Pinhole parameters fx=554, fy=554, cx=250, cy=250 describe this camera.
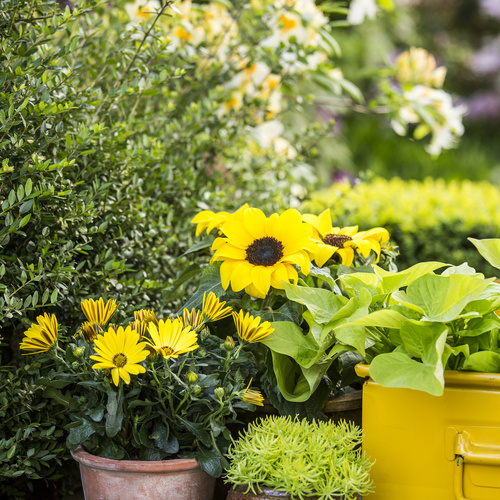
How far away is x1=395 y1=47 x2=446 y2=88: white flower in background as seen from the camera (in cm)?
251

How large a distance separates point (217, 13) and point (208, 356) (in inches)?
75.8

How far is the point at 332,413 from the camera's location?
131cm

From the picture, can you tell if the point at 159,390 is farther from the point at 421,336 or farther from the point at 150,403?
the point at 421,336

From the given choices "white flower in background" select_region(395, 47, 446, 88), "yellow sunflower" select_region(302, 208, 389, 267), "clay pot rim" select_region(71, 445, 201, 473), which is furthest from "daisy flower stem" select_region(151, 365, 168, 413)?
"white flower in background" select_region(395, 47, 446, 88)

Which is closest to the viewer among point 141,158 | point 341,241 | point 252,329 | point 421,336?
point 421,336

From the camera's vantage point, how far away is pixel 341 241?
141 centimetres

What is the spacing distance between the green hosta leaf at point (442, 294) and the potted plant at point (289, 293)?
0.13 m

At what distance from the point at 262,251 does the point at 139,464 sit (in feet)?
1.72

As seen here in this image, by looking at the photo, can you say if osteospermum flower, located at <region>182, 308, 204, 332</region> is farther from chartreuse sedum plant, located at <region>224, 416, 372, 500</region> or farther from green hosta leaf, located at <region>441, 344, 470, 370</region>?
green hosta leaf, located at <region>441, 344, 470, 370</region>

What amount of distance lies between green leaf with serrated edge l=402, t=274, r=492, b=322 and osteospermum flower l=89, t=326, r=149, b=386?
53cm

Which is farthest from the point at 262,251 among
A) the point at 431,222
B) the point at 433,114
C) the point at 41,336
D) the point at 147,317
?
the point at 431,222

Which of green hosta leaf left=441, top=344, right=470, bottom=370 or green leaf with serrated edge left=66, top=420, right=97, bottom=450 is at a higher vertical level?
green hosta leaf left=441, top=344, right=470, bottom=370

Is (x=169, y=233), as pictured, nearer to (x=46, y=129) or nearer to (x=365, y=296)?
(x=46, y=129)

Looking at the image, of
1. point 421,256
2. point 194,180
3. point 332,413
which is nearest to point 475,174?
point 421,256
